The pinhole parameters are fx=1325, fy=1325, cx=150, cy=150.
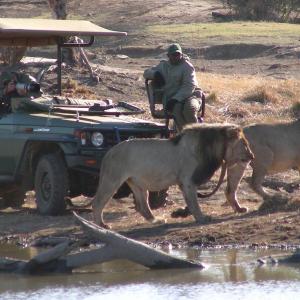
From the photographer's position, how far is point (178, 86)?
15578 millimetres

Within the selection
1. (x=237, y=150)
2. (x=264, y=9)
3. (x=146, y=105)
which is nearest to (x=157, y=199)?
(x=237, y=150)

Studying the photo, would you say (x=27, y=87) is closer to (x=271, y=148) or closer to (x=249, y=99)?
(x=271, y=148)

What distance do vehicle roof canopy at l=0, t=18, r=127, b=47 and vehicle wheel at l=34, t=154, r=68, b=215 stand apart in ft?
4.95

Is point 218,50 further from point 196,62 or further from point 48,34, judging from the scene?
point 48,34

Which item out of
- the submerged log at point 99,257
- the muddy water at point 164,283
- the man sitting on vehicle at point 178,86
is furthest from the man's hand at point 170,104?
the submerged log at point 99,257

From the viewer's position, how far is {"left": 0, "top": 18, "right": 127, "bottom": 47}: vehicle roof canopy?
50.3 ft

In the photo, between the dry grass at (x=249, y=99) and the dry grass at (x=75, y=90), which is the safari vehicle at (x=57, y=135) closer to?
the dry grass at (x=249, y=99)

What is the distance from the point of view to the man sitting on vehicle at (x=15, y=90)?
1574cm

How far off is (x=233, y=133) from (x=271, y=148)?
1345 mm

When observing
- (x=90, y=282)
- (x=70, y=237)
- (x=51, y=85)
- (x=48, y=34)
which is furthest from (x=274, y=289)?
(x=51, y=85)

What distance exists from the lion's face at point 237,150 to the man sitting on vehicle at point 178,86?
145 centimetres

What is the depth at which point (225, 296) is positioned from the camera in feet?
35.7

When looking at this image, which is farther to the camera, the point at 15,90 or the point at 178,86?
the point at 15,90

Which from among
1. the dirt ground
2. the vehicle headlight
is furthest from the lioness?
the vehicle headlight
